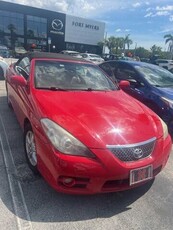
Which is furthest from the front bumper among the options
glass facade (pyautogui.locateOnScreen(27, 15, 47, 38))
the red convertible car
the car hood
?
glass facade (pyautogui.locateOnScreen(27, 15, 47, 38))

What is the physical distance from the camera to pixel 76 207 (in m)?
2.67

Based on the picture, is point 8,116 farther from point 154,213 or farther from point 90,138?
point 154,213

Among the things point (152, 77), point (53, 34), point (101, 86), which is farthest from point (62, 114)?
point (53, 34)

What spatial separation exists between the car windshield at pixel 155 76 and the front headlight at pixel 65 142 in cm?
354

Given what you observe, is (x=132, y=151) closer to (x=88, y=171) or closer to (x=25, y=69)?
(x=88, y=171)

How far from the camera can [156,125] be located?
→ 306 cm

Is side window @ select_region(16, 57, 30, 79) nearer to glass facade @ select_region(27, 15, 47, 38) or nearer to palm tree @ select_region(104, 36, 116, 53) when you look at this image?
glass facade @ select_region(27, 15, 47, 38)

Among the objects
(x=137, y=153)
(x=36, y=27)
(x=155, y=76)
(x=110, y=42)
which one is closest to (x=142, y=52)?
(x=110, y=42)

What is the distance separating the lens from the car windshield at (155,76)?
5680 mm

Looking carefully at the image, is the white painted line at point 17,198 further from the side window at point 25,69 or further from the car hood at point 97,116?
the side window at point 25,69

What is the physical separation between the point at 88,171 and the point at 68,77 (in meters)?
2.00

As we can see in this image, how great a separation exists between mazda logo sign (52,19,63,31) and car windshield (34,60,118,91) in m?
45.5

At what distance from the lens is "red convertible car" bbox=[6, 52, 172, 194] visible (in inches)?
95.7

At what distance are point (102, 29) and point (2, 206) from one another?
5393 centimetres
